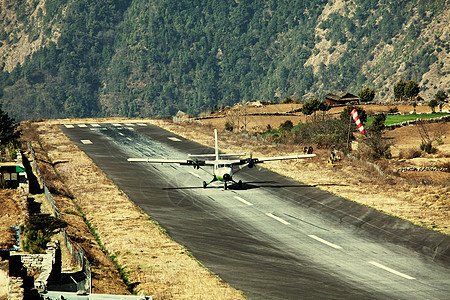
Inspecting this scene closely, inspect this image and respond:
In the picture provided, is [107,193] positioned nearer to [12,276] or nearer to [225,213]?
[225,213]

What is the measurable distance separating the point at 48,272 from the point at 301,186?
32.5m

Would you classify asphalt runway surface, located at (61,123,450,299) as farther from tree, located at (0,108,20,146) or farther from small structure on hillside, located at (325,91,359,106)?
small structure on hillside, located at (325,91,359,106)

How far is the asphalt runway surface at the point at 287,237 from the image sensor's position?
3231 centimetres

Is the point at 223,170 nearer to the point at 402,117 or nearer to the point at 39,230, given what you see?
the point at 39,230

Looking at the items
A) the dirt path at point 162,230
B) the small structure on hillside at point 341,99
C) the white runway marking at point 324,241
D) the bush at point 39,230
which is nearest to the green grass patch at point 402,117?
the dirt path at point 162,230

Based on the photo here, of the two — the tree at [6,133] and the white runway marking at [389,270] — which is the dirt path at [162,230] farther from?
the white runway marking at [389,270]

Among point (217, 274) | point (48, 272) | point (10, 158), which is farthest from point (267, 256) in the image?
point (10, 158)

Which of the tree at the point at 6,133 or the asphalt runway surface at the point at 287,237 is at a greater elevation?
the tree at the point at 6,133

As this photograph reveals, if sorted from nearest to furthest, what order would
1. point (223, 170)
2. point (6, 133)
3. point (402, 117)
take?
point (223, 170) < point (6, 133) < point (402, 117)

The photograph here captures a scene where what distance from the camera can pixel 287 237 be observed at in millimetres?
41344

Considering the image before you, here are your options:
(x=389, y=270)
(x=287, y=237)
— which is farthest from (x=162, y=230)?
(x=389, y=270)

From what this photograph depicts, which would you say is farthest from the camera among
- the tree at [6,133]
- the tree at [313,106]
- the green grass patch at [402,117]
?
the tree at [313,106]

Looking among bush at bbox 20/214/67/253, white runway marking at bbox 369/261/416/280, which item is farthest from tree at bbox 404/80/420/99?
bush at bbox 20/214/67/253

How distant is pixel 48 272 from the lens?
29.6m
